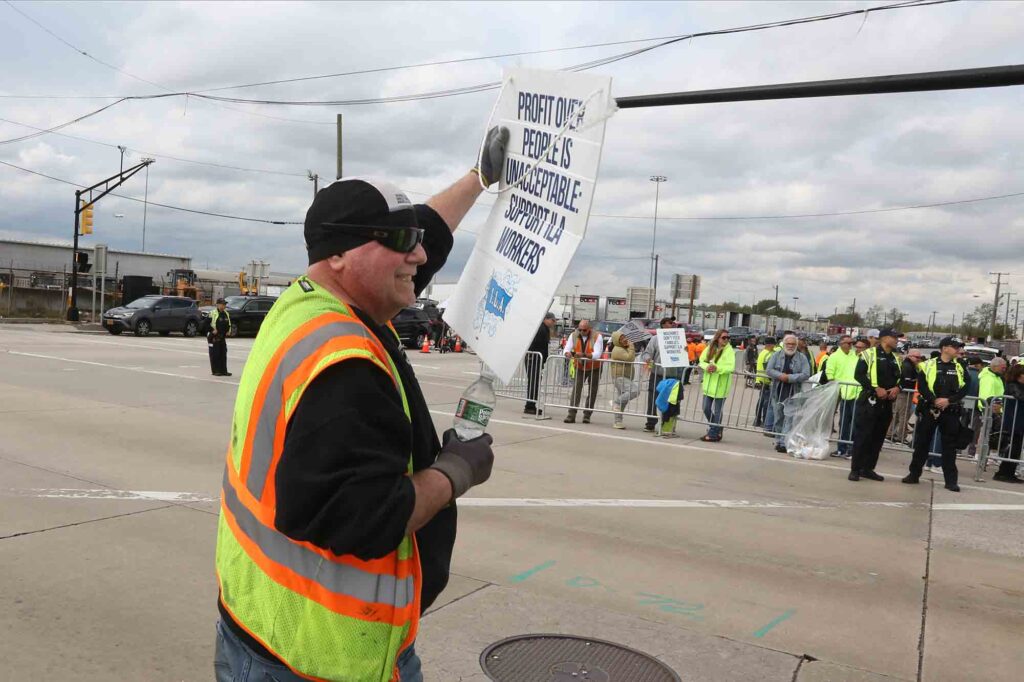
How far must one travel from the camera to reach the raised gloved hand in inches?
104

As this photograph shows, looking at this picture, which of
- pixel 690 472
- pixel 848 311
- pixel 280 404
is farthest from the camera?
pixel 848 311

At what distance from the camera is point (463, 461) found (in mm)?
1929

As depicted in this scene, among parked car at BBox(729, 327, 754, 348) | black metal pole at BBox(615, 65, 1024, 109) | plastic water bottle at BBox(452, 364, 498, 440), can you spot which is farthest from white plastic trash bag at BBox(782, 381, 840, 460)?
parked car at BBox(729, 327, 754, 348)

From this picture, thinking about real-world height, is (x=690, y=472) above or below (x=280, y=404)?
below

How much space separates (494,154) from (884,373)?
9015mm

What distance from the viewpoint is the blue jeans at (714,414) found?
1271 cm

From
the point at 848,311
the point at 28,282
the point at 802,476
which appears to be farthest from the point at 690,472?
the point at 848,311

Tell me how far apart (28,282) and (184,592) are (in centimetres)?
5507

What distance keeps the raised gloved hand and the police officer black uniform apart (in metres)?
8.96

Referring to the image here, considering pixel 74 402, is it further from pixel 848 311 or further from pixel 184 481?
pixel 848 311

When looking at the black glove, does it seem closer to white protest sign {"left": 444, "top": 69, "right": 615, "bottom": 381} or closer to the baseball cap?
white protest sign {"left": 444, "top": 69, "right": 615, "bottom": 381}

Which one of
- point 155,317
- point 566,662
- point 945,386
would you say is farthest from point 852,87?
point 155,317

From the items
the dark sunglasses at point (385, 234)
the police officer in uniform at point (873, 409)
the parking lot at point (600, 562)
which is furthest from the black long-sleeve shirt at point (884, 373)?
the dark sunglasses at point (385, 234)

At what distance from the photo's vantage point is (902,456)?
42.5 feet
